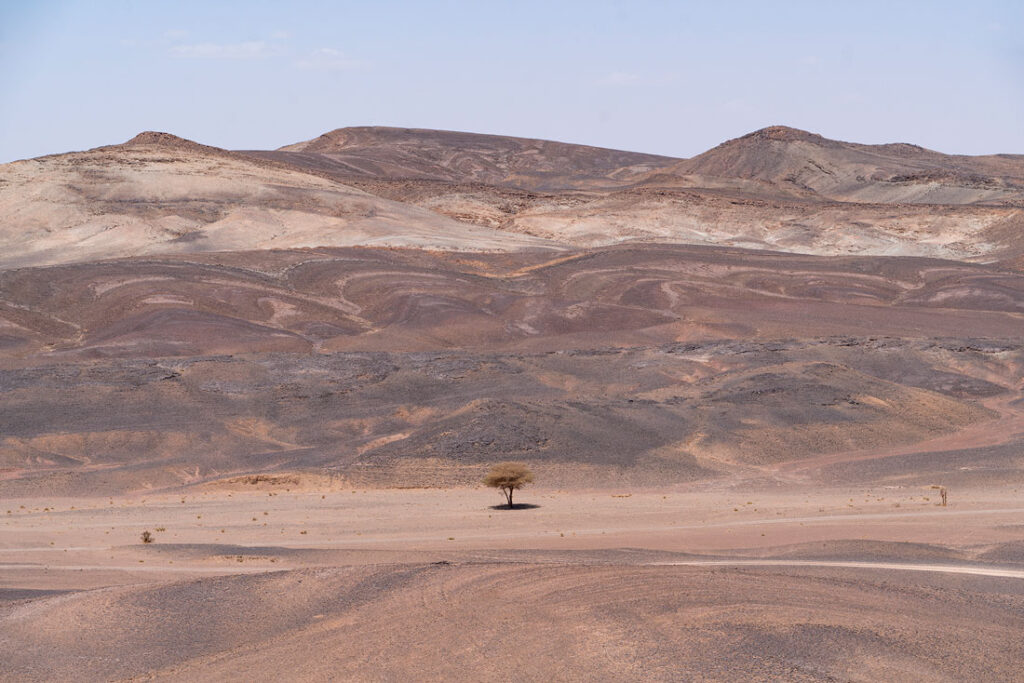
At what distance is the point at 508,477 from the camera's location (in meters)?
36.0

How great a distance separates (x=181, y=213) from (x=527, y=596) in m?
91.7

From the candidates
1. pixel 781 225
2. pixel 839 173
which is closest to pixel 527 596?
pixel 781 225

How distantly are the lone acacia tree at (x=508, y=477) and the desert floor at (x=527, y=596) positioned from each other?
338 centimetres

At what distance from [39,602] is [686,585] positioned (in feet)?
39.6

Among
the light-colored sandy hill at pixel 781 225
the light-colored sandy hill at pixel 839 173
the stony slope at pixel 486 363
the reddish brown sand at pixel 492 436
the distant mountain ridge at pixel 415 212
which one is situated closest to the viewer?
the reddish brown sand at pixel 492 436

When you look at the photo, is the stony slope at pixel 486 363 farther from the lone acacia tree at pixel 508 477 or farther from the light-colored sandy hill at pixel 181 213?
the light-colored sandy hill at pixel 181 213

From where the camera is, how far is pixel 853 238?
112 metres

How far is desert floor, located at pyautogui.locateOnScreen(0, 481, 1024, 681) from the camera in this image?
17.1 metres

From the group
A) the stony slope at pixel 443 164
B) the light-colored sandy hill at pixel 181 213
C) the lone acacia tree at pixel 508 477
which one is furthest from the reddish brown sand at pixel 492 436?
the stony slope at pixel 443 164

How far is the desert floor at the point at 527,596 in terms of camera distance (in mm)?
17109

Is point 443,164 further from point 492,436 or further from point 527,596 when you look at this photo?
point 527,596

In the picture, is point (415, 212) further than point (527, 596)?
Yes

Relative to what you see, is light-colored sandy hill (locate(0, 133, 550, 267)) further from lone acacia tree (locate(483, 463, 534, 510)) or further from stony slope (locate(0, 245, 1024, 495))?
lone acacia tree (locate(483, 463, 534, 510))

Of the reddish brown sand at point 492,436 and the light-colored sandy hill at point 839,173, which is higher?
the light-colored sandy hill at point 839,173
